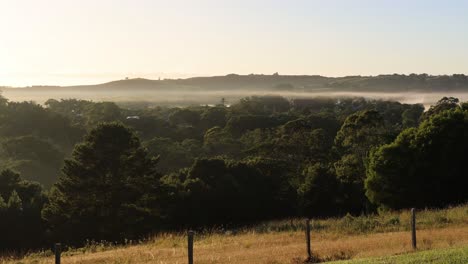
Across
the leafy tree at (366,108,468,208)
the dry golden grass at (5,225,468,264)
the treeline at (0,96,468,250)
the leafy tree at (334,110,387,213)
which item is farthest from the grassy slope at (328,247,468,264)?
the leafy tree at (334,110,387,213)

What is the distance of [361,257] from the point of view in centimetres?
1622

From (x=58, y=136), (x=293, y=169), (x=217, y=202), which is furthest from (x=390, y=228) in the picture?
(x=58, y=136)

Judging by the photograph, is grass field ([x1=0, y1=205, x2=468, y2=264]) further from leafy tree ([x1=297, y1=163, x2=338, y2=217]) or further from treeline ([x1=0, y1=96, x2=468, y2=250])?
leafy tree ([x1=297, y1=163, x2=338, y2=217])

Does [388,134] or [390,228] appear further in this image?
[388,134]

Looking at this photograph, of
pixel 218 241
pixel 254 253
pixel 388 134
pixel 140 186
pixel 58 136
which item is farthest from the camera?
pixel 58 136

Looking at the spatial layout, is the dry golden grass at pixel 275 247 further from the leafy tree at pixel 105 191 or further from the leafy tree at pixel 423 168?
the leafy tree at pixel 423 168

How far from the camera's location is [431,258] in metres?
14.0

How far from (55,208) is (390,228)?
80.4 ft

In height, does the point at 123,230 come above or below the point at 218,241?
below

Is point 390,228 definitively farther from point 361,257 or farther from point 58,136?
point 58,136

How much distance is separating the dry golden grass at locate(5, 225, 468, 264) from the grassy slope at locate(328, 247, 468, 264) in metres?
1.57

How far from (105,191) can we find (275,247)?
971 inches

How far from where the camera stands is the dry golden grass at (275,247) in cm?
1708

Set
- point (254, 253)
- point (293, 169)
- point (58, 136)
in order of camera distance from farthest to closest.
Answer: point (58, 136) → point (293, 169) → point (254, 253)
